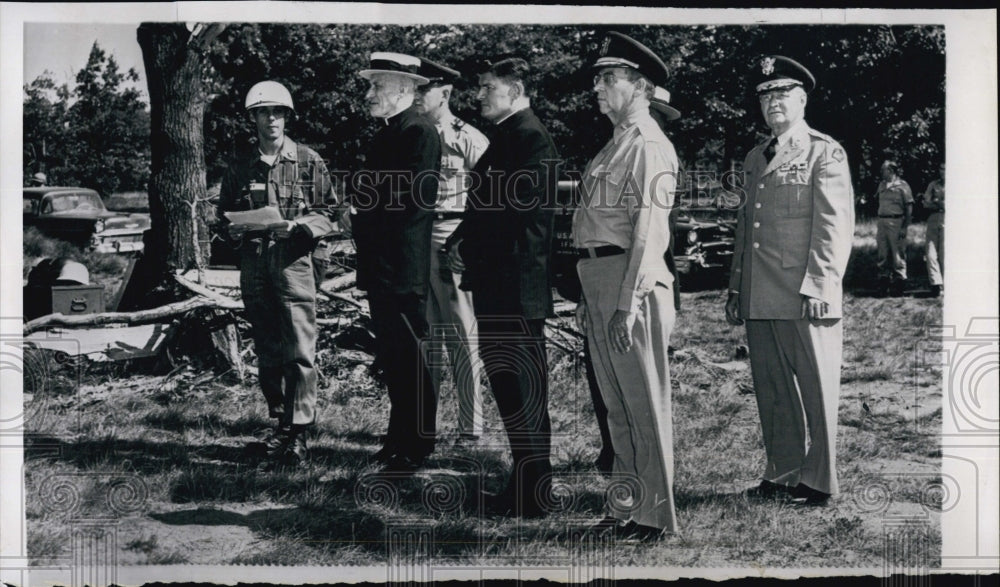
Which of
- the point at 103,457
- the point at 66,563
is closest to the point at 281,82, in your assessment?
the point at 103,457

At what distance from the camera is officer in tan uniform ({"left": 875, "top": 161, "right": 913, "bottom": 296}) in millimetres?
6934

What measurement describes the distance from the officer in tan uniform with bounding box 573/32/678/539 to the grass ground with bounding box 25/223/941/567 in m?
0.18

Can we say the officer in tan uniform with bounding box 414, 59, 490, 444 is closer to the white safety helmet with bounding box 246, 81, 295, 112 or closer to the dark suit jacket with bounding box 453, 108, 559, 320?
the dark suit jacket with bounding box 453, 108, 559, 320

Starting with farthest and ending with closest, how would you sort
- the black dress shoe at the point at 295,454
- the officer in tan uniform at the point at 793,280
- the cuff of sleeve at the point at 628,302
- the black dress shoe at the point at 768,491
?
the black dress shoe at the point at 295,454, the black dress shoe at the point at 768,491, the officer in tan uniform at the point at 793,280, the cuff of sleeve at the point at 628,302

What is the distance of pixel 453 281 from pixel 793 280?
197cm

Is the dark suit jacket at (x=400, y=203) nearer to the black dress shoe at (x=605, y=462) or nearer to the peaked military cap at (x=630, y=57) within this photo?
the peaked military cap at (x=630, y=57)

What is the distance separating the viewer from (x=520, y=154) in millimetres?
6828

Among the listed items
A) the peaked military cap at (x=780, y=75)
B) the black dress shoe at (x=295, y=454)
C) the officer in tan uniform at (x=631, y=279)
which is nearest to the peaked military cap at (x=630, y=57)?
the officer in tan uniform at (x=631, y=279)

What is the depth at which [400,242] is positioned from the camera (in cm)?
691

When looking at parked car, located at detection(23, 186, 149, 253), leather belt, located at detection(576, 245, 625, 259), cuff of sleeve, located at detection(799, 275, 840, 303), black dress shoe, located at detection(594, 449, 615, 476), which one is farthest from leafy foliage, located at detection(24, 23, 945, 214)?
black dress shoe, located at detection(594, 449, 615, 476)

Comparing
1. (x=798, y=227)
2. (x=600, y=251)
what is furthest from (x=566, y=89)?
(x=798, y=227)

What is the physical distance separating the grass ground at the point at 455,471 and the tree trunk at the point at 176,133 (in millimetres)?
841

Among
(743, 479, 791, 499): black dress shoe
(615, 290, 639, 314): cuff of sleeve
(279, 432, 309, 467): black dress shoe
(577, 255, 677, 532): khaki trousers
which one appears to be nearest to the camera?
(615, 290, 639, 314): cuff of sleeve

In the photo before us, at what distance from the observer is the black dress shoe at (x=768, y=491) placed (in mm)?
6879
